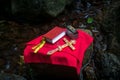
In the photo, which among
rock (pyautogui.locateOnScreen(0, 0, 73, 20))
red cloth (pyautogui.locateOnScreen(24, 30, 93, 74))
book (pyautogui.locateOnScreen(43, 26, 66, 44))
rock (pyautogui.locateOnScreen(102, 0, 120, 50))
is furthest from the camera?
rock (pyautogui.locateOnScreen(0, 0, 73, 20))

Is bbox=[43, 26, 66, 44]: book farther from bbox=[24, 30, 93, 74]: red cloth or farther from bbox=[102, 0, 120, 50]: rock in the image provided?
bbox=[102, 0, 120, 50]: rock

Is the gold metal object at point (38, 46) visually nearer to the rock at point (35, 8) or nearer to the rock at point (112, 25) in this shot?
the rock at point (112, 25)

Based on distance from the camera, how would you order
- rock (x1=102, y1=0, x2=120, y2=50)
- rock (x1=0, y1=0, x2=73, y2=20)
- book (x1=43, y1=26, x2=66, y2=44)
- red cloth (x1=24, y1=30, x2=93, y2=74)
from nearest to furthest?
red cloth (x1=24, y1=30, x2=93, y2=74)
book (x1=43, y1=26, x2=66, y2=44)
rock (x1=102, y1=0, x2=120, y2=50)
rock (x1=0, y1=0, x2=73, y2=20)

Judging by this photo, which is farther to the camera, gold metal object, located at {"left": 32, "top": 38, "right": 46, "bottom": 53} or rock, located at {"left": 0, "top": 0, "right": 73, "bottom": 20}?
rock, located at {"left": 0, "top": 0, "right": 73, "bottom": 20}

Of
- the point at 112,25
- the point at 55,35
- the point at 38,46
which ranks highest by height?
the point at 55,35

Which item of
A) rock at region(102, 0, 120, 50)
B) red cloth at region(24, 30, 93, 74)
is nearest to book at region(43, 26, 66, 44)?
red cloth at region(24, 30, 93, 74)

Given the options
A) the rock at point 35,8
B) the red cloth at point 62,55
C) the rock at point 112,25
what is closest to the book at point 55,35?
the red cloth at point 62,55

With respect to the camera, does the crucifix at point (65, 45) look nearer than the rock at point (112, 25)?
Yes

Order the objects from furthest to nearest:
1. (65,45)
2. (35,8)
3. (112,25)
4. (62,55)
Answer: (35,8)
(112,25)
(65,45)
(62,55)

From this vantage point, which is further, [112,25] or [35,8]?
[35,8]

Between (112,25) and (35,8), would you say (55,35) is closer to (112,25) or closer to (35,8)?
(112,25)

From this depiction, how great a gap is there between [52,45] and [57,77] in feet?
1.63

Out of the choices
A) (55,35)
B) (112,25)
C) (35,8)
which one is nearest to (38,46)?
(55,35)

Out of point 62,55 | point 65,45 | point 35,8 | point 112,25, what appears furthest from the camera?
point 35,8
